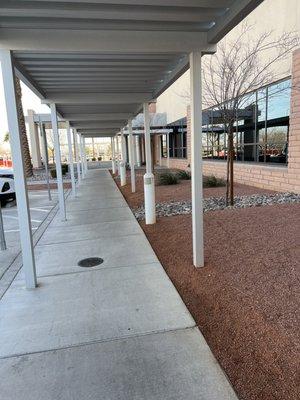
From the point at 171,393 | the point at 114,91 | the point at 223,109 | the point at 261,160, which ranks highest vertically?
the point at 114,91

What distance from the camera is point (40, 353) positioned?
9.15 ft

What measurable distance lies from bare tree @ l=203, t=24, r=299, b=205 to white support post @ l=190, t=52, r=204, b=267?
139 inches

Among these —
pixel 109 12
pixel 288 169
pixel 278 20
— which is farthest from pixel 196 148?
pixel 278 20

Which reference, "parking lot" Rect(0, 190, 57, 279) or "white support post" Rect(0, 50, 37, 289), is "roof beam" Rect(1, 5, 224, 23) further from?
"parking lot" Rect(0, 190, 57, 279)

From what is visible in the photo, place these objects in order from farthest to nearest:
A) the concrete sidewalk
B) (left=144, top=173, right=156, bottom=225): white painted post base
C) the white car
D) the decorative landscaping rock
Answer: the white car
the decorative landscaping rock
(left=144, top=173, right=156, bottom=225): white painted post base
the concrete sidewalk

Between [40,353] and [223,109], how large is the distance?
6.56 m

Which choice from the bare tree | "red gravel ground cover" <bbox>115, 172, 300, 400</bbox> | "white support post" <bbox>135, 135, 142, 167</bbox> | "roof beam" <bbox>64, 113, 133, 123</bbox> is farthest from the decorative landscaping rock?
"white support post" <bbox>135, 135, 142, 167</bbox>

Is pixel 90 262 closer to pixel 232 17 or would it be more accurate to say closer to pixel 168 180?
pixel 232 17

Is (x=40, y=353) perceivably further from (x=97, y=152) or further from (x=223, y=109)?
(x=97, y=152)

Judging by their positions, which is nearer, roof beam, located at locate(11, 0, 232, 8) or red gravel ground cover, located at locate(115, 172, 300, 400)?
red gravel ground cover, located at locate(115, 172, 300, 400)

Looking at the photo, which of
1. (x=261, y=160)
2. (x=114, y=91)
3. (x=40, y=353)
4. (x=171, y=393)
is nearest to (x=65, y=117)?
(x=114, y=91)

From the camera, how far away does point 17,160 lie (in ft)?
12.6

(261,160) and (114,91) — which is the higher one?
(114,91)

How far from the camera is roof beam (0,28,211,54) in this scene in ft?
11.7
